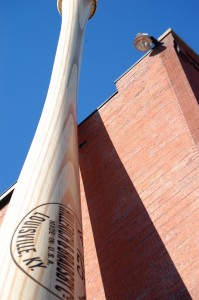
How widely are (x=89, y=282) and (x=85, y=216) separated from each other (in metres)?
1.34

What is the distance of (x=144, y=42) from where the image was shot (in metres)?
9.38

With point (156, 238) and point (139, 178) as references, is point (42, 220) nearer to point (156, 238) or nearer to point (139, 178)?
point (156, 238)

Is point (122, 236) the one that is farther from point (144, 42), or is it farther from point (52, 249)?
point (144, 42)

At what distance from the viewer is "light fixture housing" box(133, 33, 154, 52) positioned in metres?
Answer: 9.34

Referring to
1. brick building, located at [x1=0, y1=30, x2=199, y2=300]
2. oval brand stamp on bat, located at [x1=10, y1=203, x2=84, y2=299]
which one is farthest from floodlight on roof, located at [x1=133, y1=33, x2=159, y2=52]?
oval brand stamp on bat, located at [x1=10, y1=203, x2=84, y2=299]

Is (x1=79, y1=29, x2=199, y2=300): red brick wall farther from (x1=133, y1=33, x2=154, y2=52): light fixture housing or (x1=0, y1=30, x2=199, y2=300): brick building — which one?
(x1=133, y1=33, x2=154, y2=52): light fixture housing

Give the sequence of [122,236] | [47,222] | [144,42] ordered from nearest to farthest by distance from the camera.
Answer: [47,222], [122,236], [144,42]

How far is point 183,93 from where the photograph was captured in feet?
26.3

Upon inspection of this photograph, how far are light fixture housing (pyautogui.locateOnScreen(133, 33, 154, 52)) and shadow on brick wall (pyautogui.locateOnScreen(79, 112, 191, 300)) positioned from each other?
1817 millimetres

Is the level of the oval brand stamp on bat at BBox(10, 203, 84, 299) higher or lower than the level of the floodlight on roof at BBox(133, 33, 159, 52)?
lower

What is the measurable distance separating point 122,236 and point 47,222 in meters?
2.56

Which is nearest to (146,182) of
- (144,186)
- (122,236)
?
(144,186)

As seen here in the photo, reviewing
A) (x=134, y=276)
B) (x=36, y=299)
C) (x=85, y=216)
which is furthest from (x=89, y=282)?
(x=36, y=299)

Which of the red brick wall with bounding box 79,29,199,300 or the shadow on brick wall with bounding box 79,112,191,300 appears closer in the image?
the shadow on brick wall with bounding box 79,112,191,300
